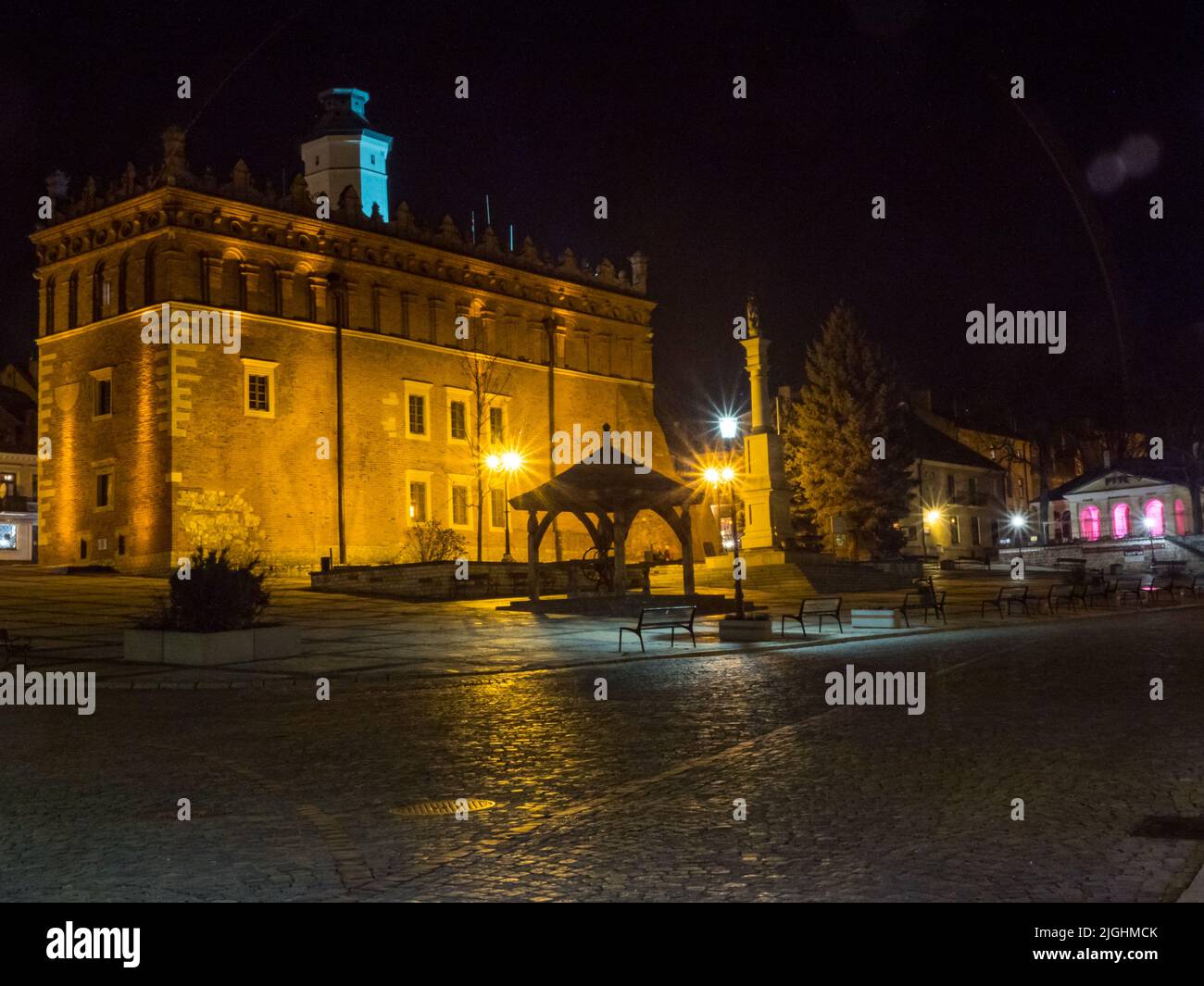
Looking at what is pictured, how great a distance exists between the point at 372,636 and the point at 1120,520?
68.0 meters

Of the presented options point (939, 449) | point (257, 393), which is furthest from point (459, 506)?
point (939, 449)

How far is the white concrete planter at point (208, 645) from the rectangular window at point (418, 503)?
32.0 meters

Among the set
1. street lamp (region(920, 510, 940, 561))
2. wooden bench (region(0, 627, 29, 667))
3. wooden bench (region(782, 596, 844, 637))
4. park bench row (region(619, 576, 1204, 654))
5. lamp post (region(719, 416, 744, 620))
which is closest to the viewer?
wooden bench (region(0, 627, 29, 667))

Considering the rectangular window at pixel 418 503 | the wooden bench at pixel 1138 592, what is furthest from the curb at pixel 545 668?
the rectangular window at pixel 418 503

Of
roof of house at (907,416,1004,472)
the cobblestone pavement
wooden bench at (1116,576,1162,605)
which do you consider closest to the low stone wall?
wooden bench at (1116,576,1162,605)

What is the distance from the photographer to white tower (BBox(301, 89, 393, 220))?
232ft

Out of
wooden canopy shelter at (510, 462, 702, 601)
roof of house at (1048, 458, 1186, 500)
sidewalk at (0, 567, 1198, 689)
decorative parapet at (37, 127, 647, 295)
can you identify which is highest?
decorative parapet at (37, 127, 647, 295)

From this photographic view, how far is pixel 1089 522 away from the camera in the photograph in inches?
A: 3211

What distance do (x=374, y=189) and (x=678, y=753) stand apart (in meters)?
66.3

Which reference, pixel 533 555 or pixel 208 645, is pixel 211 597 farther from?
pixel 533 555

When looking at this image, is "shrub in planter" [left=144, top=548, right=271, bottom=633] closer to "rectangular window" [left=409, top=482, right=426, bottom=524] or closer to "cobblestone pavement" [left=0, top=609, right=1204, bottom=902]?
"cobblestone pavement" [left=0, top=609, right=1204, bottom=902]

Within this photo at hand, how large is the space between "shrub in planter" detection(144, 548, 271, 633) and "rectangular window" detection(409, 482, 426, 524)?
107 feet

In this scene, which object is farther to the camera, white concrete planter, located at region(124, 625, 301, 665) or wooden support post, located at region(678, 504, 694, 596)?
wooden support post, located at region(678, 504, 694, 596)
